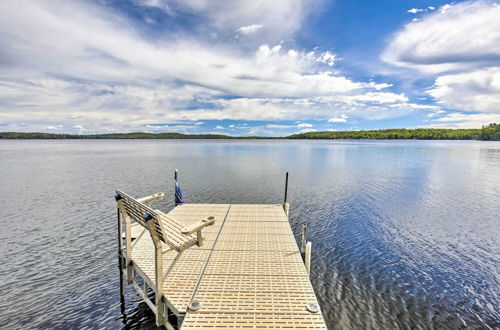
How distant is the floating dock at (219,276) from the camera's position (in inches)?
211

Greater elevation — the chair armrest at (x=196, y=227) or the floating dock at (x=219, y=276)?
the chair armrest at (x=196, y=227)

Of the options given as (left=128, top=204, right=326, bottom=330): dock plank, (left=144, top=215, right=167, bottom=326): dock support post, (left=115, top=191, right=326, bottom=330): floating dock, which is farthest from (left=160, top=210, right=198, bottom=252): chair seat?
(left=128, top=204, right=326, bottom=330): dock plank

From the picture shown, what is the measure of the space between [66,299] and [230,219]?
7231 mm

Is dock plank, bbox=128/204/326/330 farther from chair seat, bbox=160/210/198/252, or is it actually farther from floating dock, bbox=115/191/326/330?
chair seat, bbox=160/210/198/252

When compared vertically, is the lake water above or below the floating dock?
below

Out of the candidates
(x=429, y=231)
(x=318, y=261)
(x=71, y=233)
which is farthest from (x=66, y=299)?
(x=429, y=231)

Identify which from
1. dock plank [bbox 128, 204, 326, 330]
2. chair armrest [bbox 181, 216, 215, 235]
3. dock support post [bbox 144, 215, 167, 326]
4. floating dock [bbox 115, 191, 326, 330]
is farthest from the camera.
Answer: dock plank [bbox 128, 204, 326, 330]

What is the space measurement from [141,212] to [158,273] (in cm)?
168

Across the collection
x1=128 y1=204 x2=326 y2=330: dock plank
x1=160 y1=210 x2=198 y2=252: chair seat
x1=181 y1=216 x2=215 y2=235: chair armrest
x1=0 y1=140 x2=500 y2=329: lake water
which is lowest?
x1=0 y1=140 x2=500 y2=329: lake water

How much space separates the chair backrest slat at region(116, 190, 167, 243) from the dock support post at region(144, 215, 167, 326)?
13 cm

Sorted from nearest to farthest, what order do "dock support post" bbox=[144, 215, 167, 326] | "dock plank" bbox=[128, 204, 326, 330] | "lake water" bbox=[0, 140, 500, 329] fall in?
"dock support post" bbox=[144, 215, 167, 326]
"dock plank" bbox=[128, 204, 326, 330]
"lake water" bbox=[0, 140, 500, 329]

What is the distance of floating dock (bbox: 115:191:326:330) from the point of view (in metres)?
5.37

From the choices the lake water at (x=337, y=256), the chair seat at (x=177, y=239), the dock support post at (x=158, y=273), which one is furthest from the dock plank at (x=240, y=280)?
the lake water at (x=337, y=256)

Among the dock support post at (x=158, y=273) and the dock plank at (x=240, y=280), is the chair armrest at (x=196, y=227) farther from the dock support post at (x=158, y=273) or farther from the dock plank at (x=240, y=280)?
the dock plank at (x=240, y=280)
